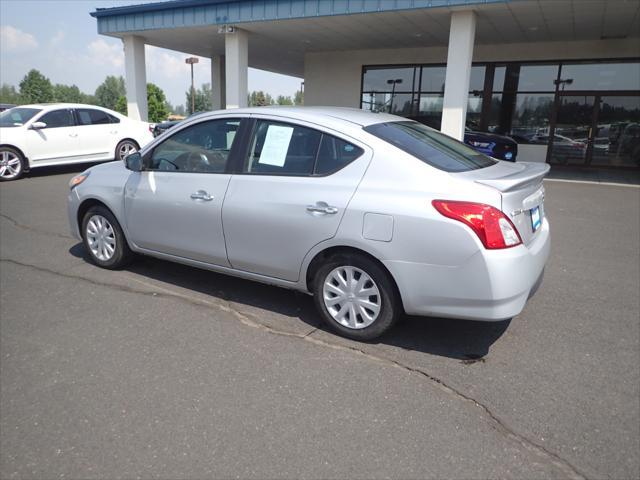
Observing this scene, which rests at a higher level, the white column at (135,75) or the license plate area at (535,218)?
the white column at (135,75)

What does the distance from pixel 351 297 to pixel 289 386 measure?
2.82 feet

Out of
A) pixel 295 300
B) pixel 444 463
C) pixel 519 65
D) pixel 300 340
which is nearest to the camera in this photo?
pixel 444 463

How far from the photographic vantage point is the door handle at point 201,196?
4164 millimetres

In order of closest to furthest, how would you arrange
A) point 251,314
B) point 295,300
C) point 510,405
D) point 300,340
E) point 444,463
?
point 444,463, point 510,405, point 300,340, point 251,314, point 295,300

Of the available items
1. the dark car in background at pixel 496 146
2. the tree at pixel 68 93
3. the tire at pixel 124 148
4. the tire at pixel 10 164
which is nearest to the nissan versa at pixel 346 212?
the tire at pixel 10 164

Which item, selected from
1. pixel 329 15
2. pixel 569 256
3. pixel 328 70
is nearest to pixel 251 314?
pixel 569 256

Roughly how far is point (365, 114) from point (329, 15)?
9.24 meters

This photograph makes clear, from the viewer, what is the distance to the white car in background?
35.9ft

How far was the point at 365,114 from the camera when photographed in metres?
4.29

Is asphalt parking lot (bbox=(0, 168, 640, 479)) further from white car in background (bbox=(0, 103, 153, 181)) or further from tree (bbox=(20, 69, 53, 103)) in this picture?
tree (bbox=(20, 69, 53, 103))

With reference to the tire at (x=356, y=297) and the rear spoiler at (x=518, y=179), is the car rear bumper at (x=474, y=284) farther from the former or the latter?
the rear spoiler at (x=518, y=179)

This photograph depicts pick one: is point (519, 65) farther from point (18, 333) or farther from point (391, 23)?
point (18, 333)

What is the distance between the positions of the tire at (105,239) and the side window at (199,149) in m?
0.81

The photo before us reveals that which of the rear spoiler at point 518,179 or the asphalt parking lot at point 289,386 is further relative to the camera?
the rear spoiler at point 518,179
